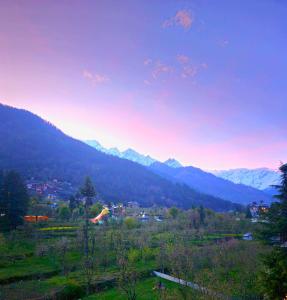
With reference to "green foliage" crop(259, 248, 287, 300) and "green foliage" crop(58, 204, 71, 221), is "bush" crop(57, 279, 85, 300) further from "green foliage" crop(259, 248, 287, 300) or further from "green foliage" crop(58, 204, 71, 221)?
"green foliage" crop(58, 204, 71, 221)

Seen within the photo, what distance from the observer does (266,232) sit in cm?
2947

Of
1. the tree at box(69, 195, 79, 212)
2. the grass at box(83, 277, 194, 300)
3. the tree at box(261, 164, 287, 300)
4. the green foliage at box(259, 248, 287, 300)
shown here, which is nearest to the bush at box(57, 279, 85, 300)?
the grass at box(83, 277, 194, 300)

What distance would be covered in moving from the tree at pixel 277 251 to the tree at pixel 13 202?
61052 millimetres

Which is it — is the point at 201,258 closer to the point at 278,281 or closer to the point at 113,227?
the point at 278,281

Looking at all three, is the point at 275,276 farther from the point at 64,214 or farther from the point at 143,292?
the point at 64,214

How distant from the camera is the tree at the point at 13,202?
251 ft

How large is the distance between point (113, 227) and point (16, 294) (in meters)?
48.9

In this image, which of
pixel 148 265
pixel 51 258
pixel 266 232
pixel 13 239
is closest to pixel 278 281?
pixel 266 232

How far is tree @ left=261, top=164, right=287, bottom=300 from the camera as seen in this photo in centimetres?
2620

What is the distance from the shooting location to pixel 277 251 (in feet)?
91.5

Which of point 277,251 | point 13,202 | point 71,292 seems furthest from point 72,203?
point 277,251

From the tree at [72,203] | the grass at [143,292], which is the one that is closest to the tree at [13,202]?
the tree at [72,203]

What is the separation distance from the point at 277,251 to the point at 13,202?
63990 millimetres

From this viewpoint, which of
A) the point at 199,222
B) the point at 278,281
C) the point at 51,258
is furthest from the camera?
the point at 199,222
